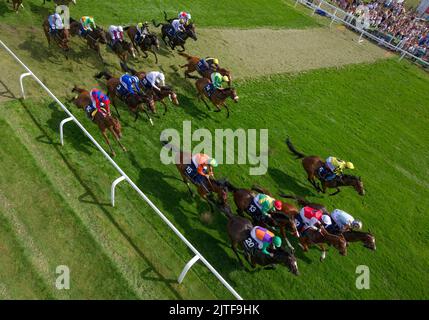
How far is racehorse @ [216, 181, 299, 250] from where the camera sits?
843cm

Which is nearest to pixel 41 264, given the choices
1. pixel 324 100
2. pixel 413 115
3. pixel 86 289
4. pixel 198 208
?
pixel 86 289

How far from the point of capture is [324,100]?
54.0 ft

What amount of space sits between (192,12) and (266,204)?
15.5 meters

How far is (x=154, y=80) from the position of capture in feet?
36.7

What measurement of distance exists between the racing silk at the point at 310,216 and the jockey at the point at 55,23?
10960 mm

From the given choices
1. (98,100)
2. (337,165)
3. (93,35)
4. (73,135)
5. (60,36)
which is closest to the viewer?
(98,100)

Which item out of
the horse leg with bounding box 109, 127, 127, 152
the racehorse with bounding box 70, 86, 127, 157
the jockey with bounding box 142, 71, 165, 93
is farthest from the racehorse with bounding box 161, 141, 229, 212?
the jockey with bounding box 142, 71, 165, 93

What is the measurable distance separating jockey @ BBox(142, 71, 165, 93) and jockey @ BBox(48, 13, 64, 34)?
13.6 ft

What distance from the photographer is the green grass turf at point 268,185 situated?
7980 millimetres

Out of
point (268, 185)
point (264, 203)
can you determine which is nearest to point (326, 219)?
point (264, 203)

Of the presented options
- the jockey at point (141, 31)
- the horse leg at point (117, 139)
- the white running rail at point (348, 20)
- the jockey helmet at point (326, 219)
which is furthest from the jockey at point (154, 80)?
the white running rail at point (348, 20)

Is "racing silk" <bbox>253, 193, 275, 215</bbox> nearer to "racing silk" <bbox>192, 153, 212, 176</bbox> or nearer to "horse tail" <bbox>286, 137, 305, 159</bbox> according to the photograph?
"racing silk" <bbox>192, 153, 212, 176</bbox>

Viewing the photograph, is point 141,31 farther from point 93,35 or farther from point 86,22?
point 86,22

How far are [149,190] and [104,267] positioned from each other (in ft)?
8.57
